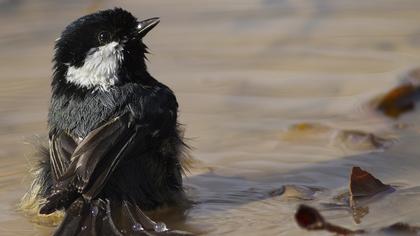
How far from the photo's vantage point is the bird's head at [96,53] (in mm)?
5668

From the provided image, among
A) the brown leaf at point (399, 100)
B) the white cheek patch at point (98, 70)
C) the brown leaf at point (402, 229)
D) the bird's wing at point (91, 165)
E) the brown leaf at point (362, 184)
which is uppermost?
the white cheek patch at point (98, 70)

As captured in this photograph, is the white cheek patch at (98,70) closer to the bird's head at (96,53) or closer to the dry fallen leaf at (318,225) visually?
the bird's head at (96,53)

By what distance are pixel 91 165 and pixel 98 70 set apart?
63 centimetres

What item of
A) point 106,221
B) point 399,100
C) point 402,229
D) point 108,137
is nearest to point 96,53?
point 108,137

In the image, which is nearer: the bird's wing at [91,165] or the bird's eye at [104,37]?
the bird's wing at [91,165]

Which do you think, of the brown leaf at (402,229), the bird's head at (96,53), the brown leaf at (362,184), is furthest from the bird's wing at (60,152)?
the brown leaf at (402,229)

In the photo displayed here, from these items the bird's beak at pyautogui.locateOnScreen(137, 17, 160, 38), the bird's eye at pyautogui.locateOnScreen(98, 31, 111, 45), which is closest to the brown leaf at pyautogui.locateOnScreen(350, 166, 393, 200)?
the bird's beak at pyautogui.locateOnScreen(137, 17, 160, 38)

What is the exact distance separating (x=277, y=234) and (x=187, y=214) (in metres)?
0.56

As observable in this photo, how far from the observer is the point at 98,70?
566cm

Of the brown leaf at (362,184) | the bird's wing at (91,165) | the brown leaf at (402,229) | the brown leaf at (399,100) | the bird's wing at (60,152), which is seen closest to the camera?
the brown leaf at (402,229)

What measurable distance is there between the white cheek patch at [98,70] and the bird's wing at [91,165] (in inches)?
12.8

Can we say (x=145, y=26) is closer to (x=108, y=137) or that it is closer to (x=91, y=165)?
(x=108, y=137)

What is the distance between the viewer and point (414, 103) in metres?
6.82

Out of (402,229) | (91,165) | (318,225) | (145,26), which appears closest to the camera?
(318,225)
